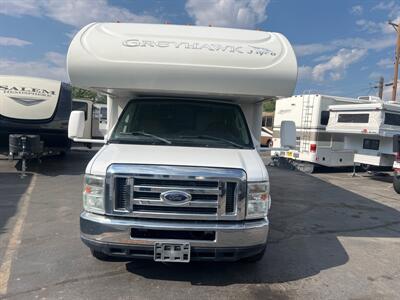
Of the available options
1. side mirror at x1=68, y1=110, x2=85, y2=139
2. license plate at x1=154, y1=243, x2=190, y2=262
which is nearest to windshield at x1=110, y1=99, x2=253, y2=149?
side mirror at x1=68, y1=110, x2=85, y2=139

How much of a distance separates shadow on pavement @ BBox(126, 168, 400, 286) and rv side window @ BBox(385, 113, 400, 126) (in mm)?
2627

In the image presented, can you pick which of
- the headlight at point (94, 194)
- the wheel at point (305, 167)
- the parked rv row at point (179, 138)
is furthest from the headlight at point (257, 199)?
the wheel at point (305, 167)

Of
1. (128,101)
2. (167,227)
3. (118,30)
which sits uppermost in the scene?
(118,30)

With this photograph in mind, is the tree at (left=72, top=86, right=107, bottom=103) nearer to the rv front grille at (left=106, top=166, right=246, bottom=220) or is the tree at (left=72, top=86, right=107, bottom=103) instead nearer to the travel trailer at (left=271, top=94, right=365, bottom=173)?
the rv front grille at (left=106, top=166, right=246, bottom=220)

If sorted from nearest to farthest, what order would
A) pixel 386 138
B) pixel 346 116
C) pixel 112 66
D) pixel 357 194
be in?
pixel 112 66
pixel 357 194
pixel 386 138
pixel 346 116

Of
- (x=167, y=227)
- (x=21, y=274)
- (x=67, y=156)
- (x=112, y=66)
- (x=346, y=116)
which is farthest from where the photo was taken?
(x=67, y=156)

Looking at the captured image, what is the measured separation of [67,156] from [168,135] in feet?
41.0

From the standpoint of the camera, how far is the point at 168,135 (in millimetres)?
5504

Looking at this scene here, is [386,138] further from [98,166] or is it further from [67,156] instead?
[67,156]

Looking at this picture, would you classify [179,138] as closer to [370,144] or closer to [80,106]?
[370,144]

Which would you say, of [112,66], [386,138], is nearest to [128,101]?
[112,66]

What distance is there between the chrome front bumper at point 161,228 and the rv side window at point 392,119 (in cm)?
950

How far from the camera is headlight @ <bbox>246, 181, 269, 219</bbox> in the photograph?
14.3 feet

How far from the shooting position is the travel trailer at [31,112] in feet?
38.8
